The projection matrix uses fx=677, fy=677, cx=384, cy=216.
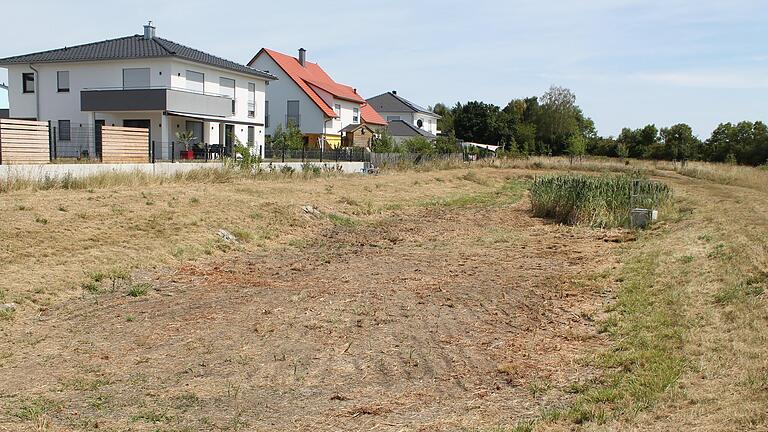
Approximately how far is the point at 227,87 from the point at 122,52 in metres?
6.39

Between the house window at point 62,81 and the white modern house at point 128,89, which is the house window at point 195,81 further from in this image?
the house window at point 62,81

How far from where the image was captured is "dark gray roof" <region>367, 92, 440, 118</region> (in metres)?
76.3

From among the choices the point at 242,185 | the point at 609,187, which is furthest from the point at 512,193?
the point at 242,185

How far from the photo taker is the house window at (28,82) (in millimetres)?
37750

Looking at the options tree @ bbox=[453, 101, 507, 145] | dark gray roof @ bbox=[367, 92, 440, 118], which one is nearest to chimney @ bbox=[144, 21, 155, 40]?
dark gray roof @ bbox=[367, 92, 440, 118]

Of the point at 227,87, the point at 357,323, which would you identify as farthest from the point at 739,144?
the point at 357,323

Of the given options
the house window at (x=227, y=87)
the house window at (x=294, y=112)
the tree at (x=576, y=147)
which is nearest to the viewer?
the house window at (x=227, y=87)

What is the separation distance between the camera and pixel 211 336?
7.79 m

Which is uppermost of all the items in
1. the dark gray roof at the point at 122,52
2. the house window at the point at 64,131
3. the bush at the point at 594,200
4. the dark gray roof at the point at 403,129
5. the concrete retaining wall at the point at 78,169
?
the dark gray roof at the point at 122,52

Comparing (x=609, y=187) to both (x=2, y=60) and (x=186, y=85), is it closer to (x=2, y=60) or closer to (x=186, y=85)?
(x=186, y=85)

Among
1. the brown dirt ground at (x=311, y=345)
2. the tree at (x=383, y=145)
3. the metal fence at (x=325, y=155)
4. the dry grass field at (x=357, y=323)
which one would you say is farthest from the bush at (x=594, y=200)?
the tree at (x=383, y=145)

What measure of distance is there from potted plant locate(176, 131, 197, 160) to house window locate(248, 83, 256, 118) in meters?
7.24

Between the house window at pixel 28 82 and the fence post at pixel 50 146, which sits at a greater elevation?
the house window at pixel 28 82

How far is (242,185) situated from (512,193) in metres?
14.3
